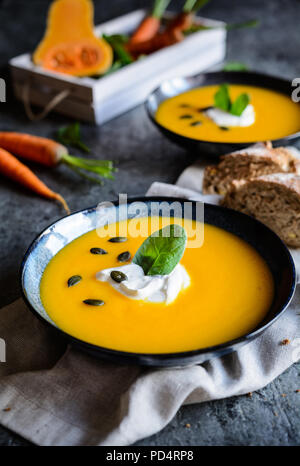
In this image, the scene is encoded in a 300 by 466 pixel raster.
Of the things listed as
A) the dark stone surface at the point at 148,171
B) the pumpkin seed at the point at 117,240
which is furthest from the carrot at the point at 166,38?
the pumpkin seed at the point at 117,240

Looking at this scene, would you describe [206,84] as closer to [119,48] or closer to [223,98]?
[223,98]

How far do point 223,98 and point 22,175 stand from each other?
99cm

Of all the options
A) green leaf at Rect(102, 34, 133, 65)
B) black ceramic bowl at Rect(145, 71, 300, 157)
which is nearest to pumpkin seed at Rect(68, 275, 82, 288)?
black ceramic bowl at Rect(145, 71, 300, 157)

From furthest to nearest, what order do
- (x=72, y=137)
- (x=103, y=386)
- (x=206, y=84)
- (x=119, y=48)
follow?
(x=119, y=48) → (x=206, y=84) → (x=72, y=137) → (x=103, y=386)

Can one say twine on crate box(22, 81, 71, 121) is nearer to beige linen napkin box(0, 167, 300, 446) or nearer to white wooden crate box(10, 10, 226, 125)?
white wooden crate box(10, 10, 226, 125)

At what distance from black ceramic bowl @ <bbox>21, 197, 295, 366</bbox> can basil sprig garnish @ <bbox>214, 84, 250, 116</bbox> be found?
81 cm

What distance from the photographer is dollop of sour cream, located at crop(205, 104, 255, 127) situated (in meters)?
2.62

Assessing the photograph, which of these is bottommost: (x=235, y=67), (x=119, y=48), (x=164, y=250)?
(x=235, y=67)

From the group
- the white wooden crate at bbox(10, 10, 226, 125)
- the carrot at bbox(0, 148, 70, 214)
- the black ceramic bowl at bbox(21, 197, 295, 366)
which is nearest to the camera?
the black ceramic bowl at bbox(21, 197, 295, 366)

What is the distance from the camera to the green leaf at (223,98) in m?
2.62

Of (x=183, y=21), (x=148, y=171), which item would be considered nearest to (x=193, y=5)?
(x=183, y=21)

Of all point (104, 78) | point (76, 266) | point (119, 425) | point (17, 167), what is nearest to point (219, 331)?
point (119, 425)

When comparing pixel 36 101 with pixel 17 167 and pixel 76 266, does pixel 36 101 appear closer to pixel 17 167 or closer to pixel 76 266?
pixel 17 167

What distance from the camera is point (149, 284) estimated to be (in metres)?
1.62
